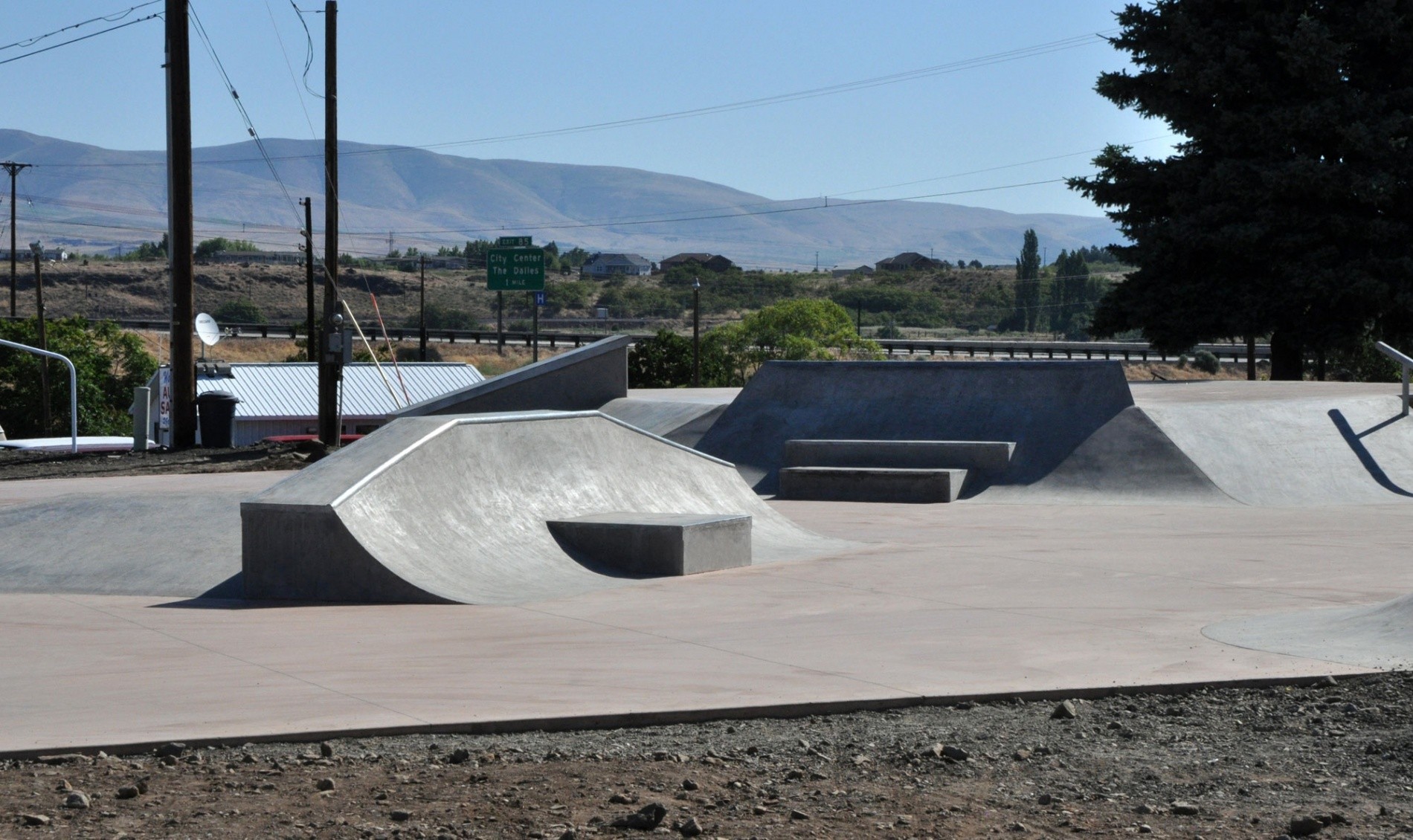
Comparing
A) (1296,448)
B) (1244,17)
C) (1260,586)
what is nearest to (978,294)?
(1244,17)

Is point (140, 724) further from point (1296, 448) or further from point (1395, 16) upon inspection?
point (1395, 16)

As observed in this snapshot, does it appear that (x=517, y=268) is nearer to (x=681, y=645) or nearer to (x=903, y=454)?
(x=903, y=454)

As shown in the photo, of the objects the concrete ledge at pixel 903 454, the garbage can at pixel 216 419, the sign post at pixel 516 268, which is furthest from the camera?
the sign post at pixel 516 268

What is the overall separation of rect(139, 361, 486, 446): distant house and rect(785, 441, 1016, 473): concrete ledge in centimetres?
2297

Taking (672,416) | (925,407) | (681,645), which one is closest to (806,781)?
(681,645)

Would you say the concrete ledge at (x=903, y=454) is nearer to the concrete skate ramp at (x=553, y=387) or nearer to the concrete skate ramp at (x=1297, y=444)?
the concrete skate ramp at (x=1297, y=444)

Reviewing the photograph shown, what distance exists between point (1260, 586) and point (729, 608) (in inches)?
158

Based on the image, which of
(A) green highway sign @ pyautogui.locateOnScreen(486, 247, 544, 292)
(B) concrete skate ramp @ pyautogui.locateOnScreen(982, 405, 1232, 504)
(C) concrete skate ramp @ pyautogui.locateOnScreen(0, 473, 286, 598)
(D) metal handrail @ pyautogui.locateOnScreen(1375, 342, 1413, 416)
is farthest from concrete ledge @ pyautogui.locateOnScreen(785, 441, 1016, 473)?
(A) green highway sign @ pyautogui.locateOnScreen(486, 247, 544, 292)

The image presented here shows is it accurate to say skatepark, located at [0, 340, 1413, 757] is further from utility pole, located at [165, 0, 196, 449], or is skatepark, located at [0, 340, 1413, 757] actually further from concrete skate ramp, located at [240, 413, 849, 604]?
utility pole, located at [165, 0, 196, 449]

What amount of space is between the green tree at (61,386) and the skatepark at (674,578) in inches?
1266

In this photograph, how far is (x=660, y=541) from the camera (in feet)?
37.1

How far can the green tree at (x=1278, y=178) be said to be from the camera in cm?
3166

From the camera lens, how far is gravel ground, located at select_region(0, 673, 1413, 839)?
4.79 metres


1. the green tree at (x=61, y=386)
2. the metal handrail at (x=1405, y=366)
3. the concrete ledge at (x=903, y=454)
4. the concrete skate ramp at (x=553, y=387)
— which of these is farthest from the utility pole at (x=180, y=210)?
the green tree at (x=61, y=386)
